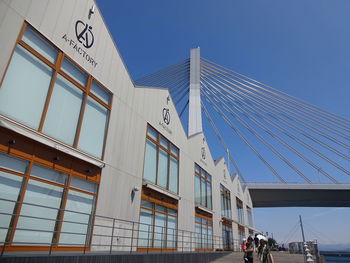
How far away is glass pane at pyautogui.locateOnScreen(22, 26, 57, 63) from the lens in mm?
7193

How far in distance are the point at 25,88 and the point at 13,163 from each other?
6.63 feet

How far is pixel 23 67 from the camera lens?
22.7 feet

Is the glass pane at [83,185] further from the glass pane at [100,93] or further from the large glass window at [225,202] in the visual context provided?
the large glass window at [225,202]

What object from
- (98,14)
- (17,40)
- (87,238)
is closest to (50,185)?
(87,238)

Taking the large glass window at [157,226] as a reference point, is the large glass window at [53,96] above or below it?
above

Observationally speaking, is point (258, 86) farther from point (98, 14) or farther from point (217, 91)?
point (98, 14)

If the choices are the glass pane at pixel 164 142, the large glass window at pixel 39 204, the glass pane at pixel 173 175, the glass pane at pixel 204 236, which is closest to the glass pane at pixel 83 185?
the large glass window at pixel 39 204

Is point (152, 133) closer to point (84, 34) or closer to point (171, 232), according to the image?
point (171, 232)

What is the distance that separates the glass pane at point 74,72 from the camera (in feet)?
27.6

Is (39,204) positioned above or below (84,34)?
below

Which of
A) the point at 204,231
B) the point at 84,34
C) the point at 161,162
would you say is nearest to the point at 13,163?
the point at 84,34

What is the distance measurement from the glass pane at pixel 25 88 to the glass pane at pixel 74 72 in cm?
82

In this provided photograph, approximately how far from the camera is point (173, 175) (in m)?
14.6

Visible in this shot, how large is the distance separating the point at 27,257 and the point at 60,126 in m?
3.98
